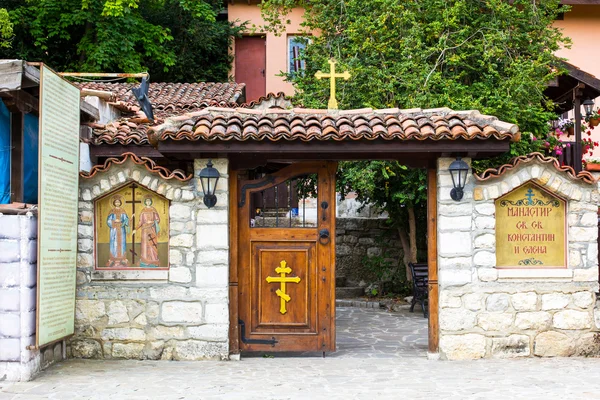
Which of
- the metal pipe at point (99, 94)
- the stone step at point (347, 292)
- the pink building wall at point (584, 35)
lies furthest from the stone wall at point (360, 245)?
the pink building wall at point (584, 35)

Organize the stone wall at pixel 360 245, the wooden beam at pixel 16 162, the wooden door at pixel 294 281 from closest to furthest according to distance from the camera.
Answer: the wooden beam at pixel 16 162 → the wooden door at pixel 294 281 → the stone wall at pixel 360 245

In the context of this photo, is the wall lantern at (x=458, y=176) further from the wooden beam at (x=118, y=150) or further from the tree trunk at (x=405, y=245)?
the tree trunk at (x=405, y=245)

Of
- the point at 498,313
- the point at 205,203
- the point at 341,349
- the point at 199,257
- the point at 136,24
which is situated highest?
the point at 136,24

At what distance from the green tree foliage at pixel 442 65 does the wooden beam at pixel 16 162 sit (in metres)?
5.96

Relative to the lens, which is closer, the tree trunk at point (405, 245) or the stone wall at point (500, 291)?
the stone wall at point (500, 291)

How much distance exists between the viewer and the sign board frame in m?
7.01

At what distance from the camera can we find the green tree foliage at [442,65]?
485 inches

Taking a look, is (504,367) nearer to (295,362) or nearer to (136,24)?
(295,362)

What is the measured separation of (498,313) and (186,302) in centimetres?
343

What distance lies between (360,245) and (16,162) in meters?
8.94

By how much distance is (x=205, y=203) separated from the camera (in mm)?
7965

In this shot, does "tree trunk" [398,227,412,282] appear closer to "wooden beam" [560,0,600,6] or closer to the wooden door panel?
the wooden door panel

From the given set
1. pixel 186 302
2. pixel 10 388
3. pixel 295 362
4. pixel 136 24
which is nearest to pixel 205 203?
pixel 186 302

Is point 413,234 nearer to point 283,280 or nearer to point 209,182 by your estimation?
point 283,280
